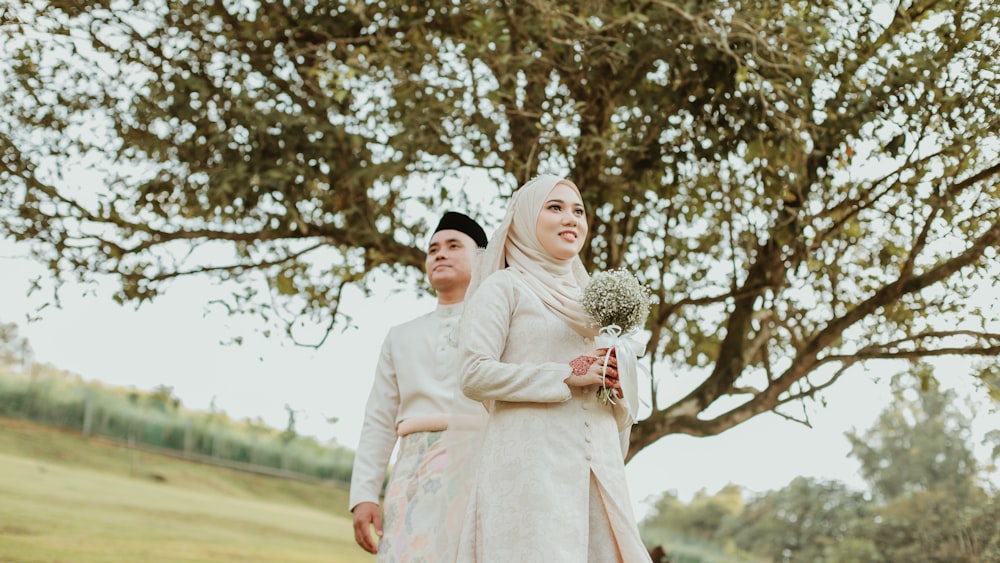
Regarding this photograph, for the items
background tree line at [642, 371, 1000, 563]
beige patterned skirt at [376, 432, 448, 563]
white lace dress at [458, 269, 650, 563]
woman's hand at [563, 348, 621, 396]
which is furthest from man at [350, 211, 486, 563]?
background tree line at [642, 371, 1000, 563]

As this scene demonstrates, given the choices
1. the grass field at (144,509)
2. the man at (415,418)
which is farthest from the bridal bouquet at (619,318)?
the grass field at (144,509)

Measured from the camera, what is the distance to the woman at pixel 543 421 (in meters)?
2.11

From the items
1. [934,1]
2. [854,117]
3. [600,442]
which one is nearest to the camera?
[600,442]

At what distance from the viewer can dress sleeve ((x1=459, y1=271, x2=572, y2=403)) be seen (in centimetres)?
218

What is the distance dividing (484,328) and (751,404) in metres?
3.82

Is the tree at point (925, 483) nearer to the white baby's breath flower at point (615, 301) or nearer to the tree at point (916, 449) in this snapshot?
the tree at point (916, 449)

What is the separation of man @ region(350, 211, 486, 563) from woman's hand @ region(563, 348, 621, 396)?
0.71 metres

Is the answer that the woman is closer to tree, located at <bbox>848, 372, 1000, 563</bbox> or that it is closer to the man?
the man

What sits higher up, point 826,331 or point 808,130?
point 808,130

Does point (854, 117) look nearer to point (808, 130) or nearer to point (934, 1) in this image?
point (808, 130)

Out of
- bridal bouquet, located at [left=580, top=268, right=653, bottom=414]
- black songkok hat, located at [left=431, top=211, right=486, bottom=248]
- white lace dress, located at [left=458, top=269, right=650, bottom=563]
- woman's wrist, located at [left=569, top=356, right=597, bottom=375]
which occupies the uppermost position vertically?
black songkok hat, located at [left=431, top=211, right=486, bottom=248]

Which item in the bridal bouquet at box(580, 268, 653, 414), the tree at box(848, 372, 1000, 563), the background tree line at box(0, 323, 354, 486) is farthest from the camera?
the tree at box(848, 372, 1000, 563)

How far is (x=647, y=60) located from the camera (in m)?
5.02

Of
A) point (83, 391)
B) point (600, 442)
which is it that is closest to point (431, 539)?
point (600, 442)
